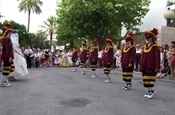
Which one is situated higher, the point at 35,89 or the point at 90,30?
the point at 90,30

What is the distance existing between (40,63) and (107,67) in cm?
1666

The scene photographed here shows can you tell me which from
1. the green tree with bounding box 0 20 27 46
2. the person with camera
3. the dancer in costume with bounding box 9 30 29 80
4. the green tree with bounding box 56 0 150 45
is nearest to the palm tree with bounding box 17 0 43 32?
the green tree with bounding box 0 20 27 46

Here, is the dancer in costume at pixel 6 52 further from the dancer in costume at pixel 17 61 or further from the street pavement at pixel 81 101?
the dancer in costume at pixel 17 61

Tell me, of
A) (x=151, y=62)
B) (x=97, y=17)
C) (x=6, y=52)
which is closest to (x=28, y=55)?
(x=97, y=17)

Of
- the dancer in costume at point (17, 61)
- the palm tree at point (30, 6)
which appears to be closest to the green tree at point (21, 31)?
the palm tree at point (30, 6)

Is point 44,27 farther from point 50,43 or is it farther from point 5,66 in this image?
point 5,66

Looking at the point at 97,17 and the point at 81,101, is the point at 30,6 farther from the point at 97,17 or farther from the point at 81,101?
the point at 81,101

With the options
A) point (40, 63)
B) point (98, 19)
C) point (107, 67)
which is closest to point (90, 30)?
point (98, 19)

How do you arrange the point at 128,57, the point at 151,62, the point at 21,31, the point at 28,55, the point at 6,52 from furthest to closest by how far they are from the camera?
1. the point at 21,31
2. the point at 28,55
3. the point at 6,52
4. the point at 128,57
5. the point at 151,62

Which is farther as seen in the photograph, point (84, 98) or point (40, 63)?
point (40, 63)

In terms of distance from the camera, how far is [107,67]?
1344 centimetres

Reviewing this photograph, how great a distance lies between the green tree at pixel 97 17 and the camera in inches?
1363

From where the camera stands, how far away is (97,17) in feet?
115

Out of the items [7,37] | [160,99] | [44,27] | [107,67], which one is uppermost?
[44,27]
